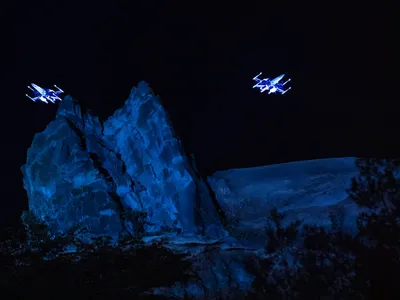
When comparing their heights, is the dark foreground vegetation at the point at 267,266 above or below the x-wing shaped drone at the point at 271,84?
below

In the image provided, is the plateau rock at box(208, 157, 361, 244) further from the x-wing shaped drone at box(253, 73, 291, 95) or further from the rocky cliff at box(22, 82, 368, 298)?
the x-wing shaped drone at box(253, 73, 291, 95)

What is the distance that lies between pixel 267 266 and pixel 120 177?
22373mm

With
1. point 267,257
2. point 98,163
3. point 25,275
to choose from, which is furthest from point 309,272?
point 98,163

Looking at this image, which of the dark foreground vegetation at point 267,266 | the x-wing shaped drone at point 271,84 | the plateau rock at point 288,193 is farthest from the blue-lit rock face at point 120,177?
the x-wing shaped drone at point 271,84

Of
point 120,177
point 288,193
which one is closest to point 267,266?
point 288,193

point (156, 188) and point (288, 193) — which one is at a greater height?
point (156, 188)

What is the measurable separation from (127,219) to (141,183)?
206 inches

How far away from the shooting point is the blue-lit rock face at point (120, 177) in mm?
37562

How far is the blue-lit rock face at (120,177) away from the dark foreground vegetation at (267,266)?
736 cm

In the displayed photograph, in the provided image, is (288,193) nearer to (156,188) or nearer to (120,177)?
(156,188)

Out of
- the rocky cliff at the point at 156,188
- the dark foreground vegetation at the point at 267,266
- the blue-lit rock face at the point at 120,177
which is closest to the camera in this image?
the dark foreground vegetation at the point at 267,266

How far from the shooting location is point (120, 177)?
4300cm

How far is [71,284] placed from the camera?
76.4 ft

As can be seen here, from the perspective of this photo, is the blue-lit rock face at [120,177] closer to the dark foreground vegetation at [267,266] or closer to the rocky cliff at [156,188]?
the rocky cliff at [156,188]
